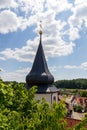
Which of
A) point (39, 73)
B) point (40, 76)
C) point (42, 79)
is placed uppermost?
point (39, 73)

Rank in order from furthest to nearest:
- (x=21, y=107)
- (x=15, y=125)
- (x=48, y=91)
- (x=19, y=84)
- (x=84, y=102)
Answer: (x=84, y=102), (x=48, y=91), (x=19, y=84), (x=21, y=107), (x=15, y=125)

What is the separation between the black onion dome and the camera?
3581cm

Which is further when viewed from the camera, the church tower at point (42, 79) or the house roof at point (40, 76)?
the house roof at point (40, 76)

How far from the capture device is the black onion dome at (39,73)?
35812mm

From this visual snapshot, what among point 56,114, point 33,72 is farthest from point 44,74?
point 56,114

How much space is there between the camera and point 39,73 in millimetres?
36594

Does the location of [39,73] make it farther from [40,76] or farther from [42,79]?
[42,79]

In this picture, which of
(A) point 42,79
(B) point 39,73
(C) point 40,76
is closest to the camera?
(A) point 42,79

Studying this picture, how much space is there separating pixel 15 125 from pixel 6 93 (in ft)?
3.83

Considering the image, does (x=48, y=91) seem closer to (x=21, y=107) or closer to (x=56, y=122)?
(x=21, y=107)

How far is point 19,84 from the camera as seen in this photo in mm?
18547

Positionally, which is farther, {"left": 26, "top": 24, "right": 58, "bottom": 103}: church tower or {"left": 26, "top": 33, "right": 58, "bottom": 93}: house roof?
{"left": 26, "top": 33, "right": 58, "bottom": 93}: house roof

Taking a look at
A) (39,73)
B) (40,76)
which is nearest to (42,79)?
(40,76)

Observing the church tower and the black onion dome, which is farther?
the black onion dome
